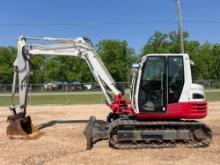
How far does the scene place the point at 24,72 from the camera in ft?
50.0

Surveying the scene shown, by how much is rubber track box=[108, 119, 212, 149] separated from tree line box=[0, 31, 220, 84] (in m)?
51.6

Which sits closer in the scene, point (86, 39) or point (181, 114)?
point (181, 114)

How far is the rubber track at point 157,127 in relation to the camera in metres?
12.1

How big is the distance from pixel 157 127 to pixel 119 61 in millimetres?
59657

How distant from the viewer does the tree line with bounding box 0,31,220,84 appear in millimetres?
66000

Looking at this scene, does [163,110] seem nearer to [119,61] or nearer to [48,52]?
[48,52]

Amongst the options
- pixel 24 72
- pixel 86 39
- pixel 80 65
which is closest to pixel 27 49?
pixel 24 72

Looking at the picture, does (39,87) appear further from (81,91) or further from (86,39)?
(86,39)

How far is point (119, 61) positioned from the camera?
236 ft

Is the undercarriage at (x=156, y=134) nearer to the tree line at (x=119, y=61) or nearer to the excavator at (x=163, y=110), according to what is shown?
the excavator at (x=163, y=110)

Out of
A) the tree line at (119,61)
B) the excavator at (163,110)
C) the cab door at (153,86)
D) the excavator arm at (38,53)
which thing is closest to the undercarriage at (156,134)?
the excavator at (163,110)

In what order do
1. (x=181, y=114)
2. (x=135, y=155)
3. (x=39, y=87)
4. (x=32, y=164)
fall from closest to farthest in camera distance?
(x=32, y=164) → (x=135, y=155) → (x=181, y=114) → (x=39, y=87)

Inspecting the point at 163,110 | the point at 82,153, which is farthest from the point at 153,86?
the point at 82,153

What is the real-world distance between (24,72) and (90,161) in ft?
18.6
